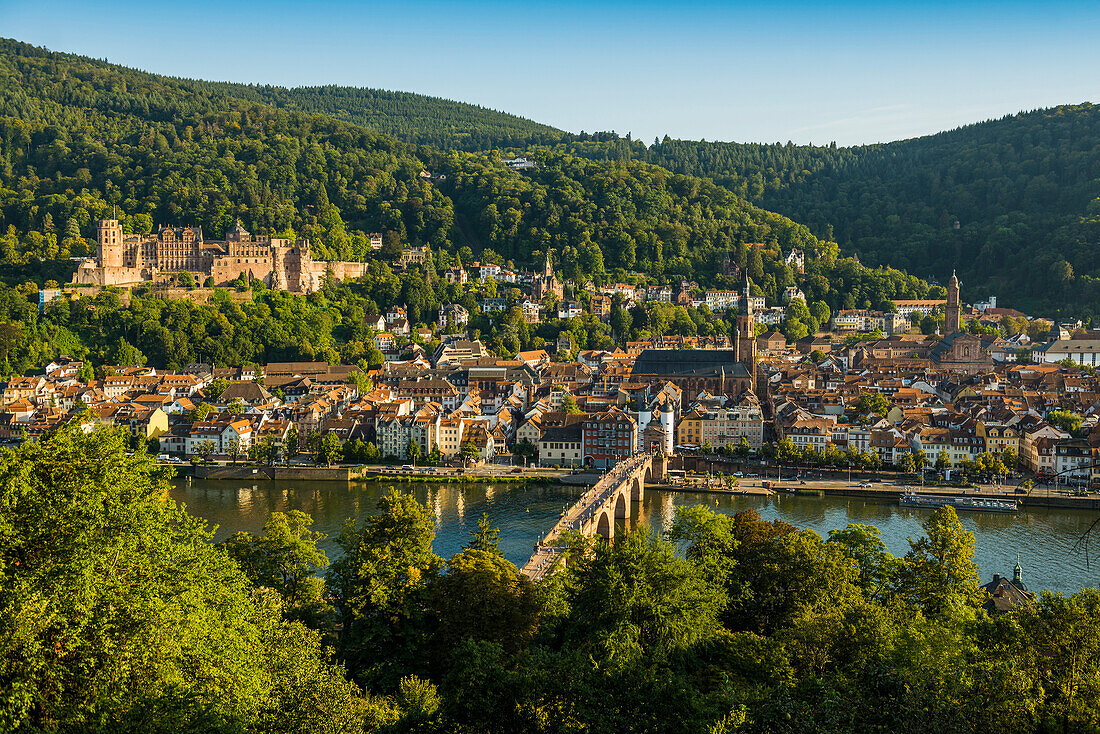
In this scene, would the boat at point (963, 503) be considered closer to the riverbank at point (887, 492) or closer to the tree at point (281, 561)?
the riverbank at point (887, 492)

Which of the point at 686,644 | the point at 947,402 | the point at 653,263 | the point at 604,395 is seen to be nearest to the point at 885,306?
the point at 653,263

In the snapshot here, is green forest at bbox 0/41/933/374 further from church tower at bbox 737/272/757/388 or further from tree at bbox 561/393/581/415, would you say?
tree at bbox 561/393/581/415

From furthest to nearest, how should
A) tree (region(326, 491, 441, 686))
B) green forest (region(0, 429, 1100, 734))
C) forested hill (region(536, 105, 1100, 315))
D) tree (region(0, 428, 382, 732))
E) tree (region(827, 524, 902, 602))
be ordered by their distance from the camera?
forested hill (region(536, 105, 1100, 315)) < tree (region(827, 524, 902, 602)) < tree (region(326, 491, 441, 686)) < green forest (region(0, 429, 1100, 734)) < tree (region(0, 428, 382, 732))

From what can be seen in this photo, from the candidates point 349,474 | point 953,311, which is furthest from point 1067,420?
point 953,311

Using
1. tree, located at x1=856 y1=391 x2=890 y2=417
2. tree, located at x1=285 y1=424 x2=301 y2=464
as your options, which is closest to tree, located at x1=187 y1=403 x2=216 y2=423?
tree, located at x1=285 y1=424 x2=301 y2=464

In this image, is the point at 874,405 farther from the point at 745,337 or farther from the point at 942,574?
the point at 942,574

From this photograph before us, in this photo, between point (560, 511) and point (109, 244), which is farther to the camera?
point (109, 244)

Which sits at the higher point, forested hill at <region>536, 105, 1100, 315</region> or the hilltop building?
forested hill at <region>536, 105, 1100, 315</region>
